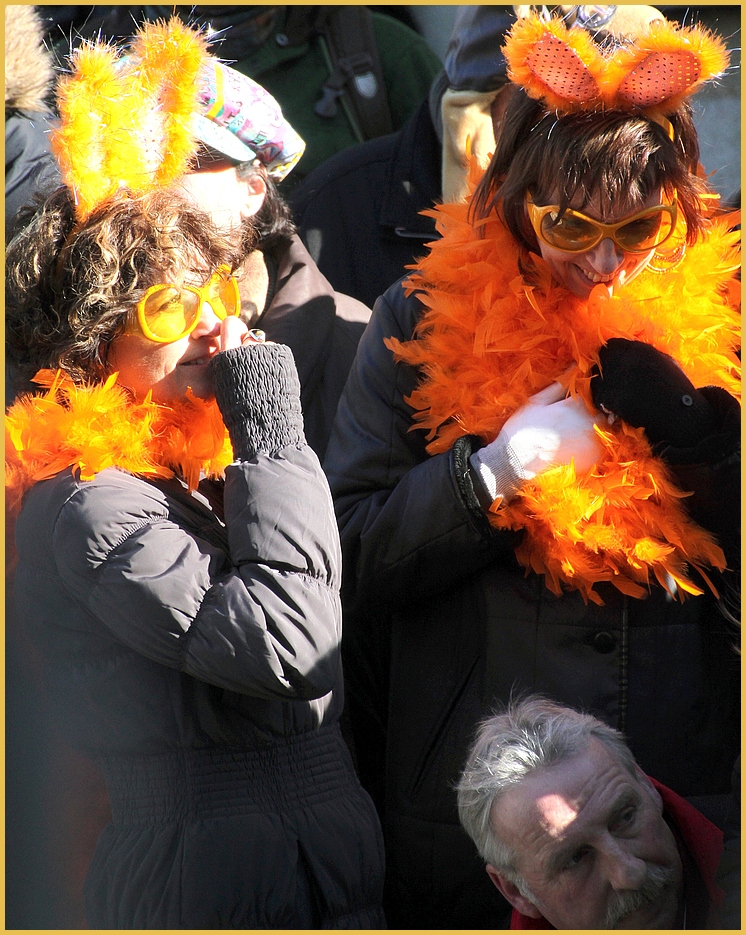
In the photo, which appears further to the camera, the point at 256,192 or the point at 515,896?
the point at 256,192

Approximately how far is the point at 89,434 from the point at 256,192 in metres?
0.88

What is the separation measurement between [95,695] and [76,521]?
28 centimetres

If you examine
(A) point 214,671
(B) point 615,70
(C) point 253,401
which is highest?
(B) point 615,70

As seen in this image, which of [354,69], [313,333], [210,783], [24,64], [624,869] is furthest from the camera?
[354,69]

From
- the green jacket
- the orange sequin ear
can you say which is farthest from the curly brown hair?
the green jacket

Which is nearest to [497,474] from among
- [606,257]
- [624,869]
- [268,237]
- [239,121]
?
[606,257]

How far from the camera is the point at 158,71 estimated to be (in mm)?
1942

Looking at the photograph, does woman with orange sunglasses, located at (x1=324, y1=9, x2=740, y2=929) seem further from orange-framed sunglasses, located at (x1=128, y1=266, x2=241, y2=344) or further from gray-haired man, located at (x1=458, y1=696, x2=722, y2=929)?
orange-framed sunglasses, located at (x1=128, y1=266, x2=241, y2=344)

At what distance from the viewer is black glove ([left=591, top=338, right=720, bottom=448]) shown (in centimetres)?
164

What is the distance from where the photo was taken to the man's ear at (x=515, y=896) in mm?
1570

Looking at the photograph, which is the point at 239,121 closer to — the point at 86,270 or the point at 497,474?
the point at 86,270

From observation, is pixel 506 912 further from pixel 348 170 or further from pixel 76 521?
pixel 348 170

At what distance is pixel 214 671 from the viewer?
60.1 inches

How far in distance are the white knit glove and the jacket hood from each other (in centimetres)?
170
